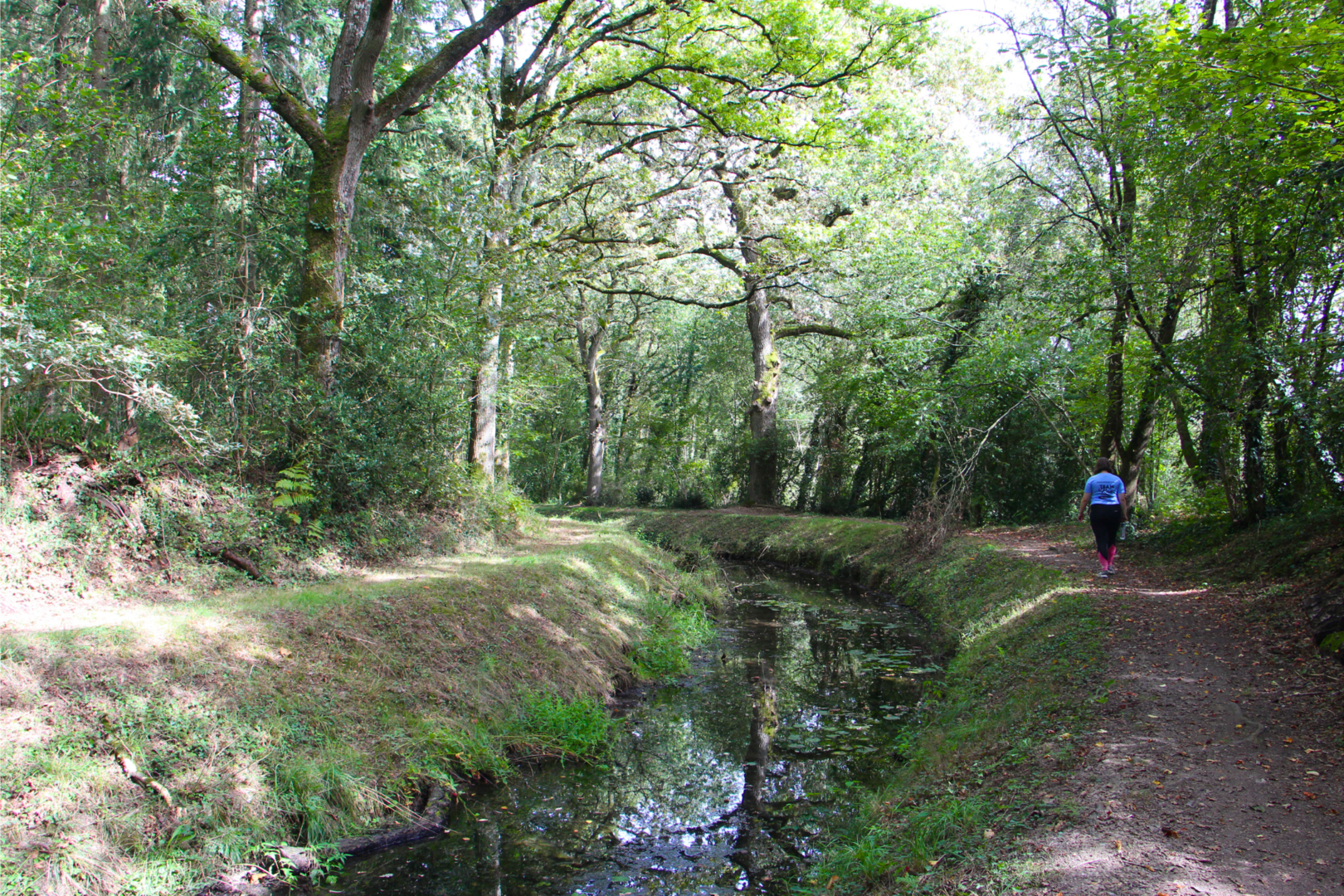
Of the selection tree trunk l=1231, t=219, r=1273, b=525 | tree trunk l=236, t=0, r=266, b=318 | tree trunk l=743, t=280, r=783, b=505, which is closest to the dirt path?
tree trunk l=1231, t=219, r=1273, b=525

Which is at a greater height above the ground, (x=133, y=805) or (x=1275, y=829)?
(x=1275, y=829)

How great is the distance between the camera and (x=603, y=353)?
105 feet

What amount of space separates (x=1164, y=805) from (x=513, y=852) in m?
4.14

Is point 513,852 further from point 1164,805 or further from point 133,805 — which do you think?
point 1164,805

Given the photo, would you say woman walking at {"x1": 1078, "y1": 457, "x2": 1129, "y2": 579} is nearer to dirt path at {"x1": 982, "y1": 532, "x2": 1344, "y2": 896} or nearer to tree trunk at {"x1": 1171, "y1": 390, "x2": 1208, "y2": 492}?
tree trunk at {"x1": 1171, "y1": 390, "x2": 1208, "y2": 492}

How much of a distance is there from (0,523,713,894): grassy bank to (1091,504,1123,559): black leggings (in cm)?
730

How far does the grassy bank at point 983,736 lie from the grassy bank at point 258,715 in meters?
3.08

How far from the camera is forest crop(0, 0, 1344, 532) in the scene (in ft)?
26.0

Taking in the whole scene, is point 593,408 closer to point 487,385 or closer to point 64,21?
point 487,385

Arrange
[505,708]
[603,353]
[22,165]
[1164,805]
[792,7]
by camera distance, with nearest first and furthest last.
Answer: [1164,805], [505,708], [22,165], [792,7], [603,353]

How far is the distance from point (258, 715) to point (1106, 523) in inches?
422

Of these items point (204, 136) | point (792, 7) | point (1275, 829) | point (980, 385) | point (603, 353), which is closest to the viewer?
point (1275, 829)

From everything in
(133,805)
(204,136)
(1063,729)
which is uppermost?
(204,136)

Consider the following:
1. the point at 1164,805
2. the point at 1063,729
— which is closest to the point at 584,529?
the point at 1063,729
